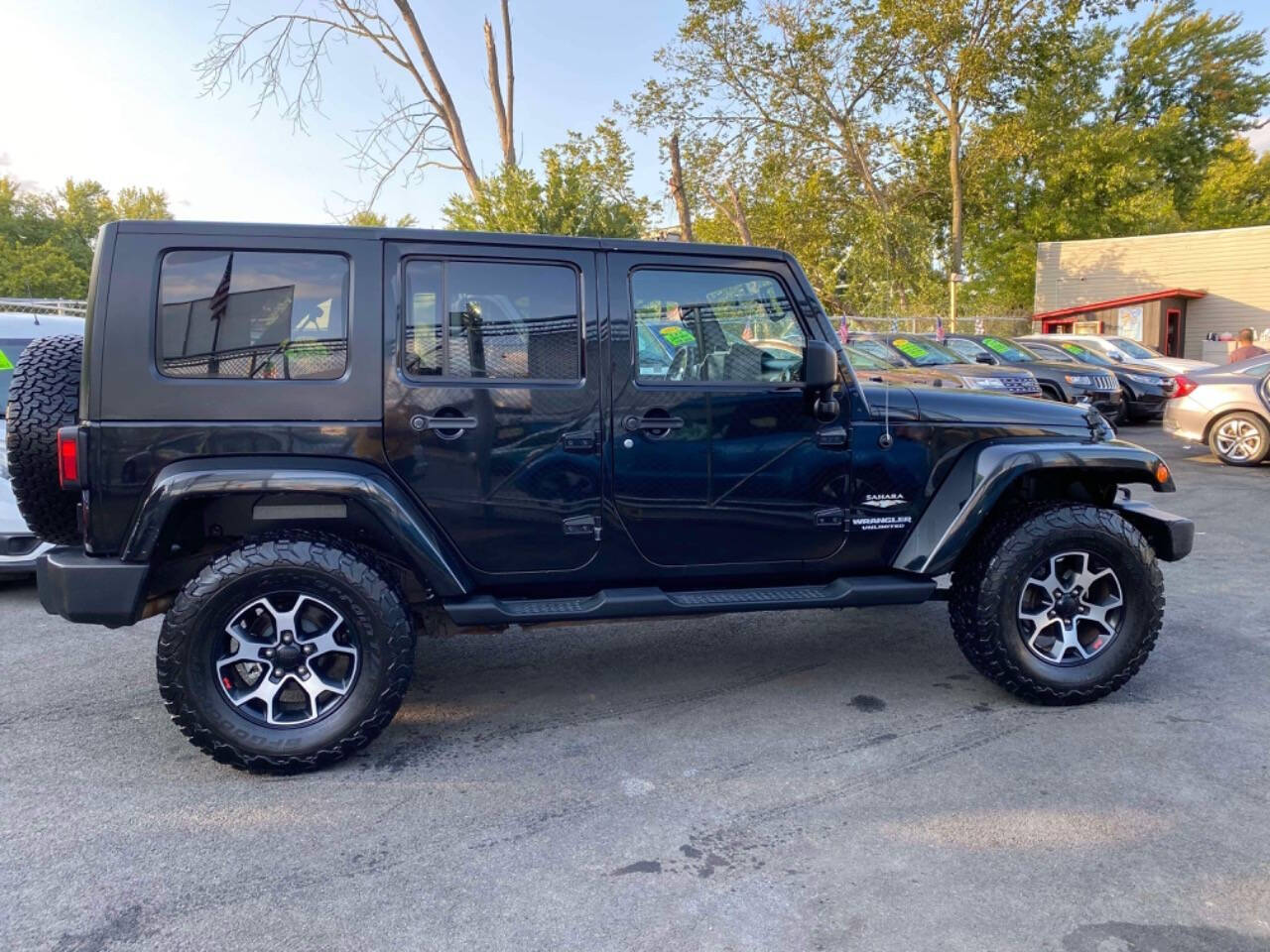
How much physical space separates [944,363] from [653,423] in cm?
1121

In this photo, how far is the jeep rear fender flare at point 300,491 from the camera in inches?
128

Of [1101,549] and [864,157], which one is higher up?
[864,157]

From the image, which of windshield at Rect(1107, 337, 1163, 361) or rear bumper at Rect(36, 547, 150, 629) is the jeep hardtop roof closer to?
rear bumper at Rect(36, 547, 150, 629)

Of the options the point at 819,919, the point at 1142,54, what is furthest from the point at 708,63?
the point at 819,919

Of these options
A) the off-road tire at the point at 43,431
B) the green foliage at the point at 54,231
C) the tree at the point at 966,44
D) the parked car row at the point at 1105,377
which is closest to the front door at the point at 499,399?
the off-road tire at the point at 43,431

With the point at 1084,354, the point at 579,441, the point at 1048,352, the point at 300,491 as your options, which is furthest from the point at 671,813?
the point at 1084,354

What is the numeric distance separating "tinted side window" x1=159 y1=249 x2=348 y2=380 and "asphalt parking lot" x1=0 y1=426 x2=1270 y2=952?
5.09 feet

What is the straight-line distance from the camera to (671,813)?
10.3 ft

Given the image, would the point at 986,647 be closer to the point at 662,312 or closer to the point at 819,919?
the point at 819,919

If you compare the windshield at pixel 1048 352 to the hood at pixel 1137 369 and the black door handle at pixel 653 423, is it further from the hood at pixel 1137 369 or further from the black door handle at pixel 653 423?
the black door handle at pixel 653 423


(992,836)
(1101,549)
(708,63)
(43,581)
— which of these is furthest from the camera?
(708,63)

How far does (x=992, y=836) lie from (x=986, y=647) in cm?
110

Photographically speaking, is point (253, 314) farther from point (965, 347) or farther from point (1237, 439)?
point (965, 347)

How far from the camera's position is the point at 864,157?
2891cm
